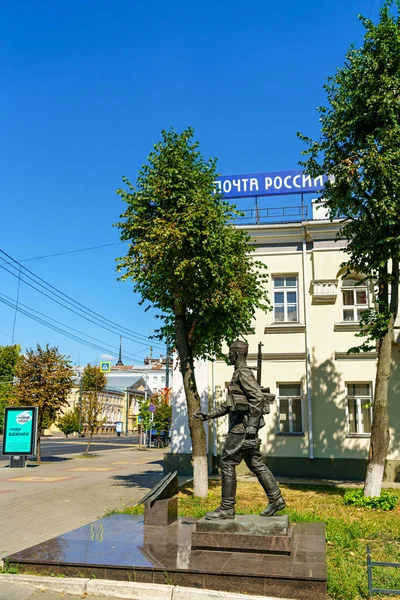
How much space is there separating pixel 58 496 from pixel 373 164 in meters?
11.2

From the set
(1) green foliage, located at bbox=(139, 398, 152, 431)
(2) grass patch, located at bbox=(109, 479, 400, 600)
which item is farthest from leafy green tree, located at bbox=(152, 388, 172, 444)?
(2) grass patch, located at bbox=(109, 479, 400, 600)

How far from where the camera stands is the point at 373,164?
12.1 m

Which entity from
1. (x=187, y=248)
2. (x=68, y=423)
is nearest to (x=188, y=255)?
(x=187, y=248)

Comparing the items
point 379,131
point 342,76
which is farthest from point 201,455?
point 342,76

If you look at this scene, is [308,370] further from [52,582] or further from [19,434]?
[52,582]

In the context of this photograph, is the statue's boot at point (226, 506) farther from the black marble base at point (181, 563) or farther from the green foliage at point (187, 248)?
the green foliage at point (187, 248)

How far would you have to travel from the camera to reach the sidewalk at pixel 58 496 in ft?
32.2

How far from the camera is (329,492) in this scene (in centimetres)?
1416

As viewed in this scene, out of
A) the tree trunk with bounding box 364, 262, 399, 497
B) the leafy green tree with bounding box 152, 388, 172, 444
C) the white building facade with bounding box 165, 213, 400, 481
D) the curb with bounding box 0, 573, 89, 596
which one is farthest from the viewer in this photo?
the leafy green tree with bounding box 152, 388, 172, 444

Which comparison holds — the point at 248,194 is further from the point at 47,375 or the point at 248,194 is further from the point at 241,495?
the point at 47,375

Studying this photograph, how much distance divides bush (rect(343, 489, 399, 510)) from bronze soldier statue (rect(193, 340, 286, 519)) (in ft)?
16.3

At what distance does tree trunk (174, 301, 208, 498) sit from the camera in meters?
13.1

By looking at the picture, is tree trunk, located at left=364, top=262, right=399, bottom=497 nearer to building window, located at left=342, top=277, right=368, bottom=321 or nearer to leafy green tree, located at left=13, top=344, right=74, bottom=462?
building window, located at left=342, top=277, right=368, bottom=321

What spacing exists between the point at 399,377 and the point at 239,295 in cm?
764
